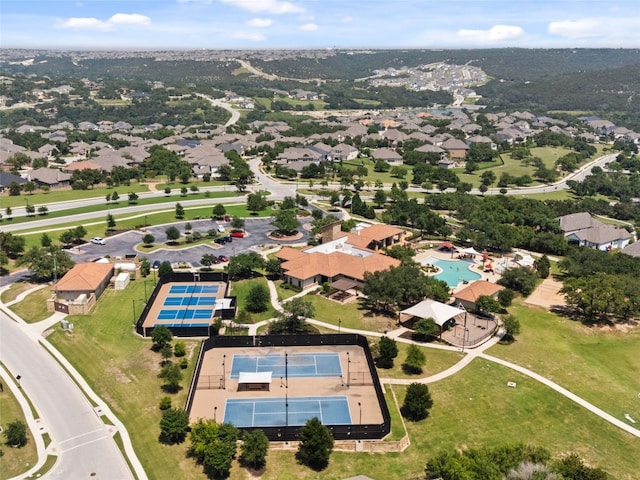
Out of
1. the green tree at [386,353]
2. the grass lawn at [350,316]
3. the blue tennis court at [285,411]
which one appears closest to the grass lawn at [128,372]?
the blue tennis court at [285,411]

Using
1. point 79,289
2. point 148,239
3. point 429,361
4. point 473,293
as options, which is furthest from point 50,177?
point 429,361

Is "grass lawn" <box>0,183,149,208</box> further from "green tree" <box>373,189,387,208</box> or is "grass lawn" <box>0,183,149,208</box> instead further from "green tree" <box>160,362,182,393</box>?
→ "green tree" <box>160,362,182,393</box>

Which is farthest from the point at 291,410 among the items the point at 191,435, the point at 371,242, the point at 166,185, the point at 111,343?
the point at 166,185

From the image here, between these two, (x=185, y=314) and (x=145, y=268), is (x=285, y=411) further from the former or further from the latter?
(x=145, y=268)

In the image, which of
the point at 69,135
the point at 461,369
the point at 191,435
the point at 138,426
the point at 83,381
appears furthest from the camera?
the point at 69,135

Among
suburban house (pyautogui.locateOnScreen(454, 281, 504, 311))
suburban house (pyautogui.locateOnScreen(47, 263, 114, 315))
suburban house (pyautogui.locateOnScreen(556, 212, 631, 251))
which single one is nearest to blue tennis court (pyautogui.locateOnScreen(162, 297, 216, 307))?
suburban house (pyautogui.locateOnScreen(47, 263, 114, 315))

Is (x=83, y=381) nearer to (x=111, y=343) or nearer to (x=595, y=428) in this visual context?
(x=111, y=343)
